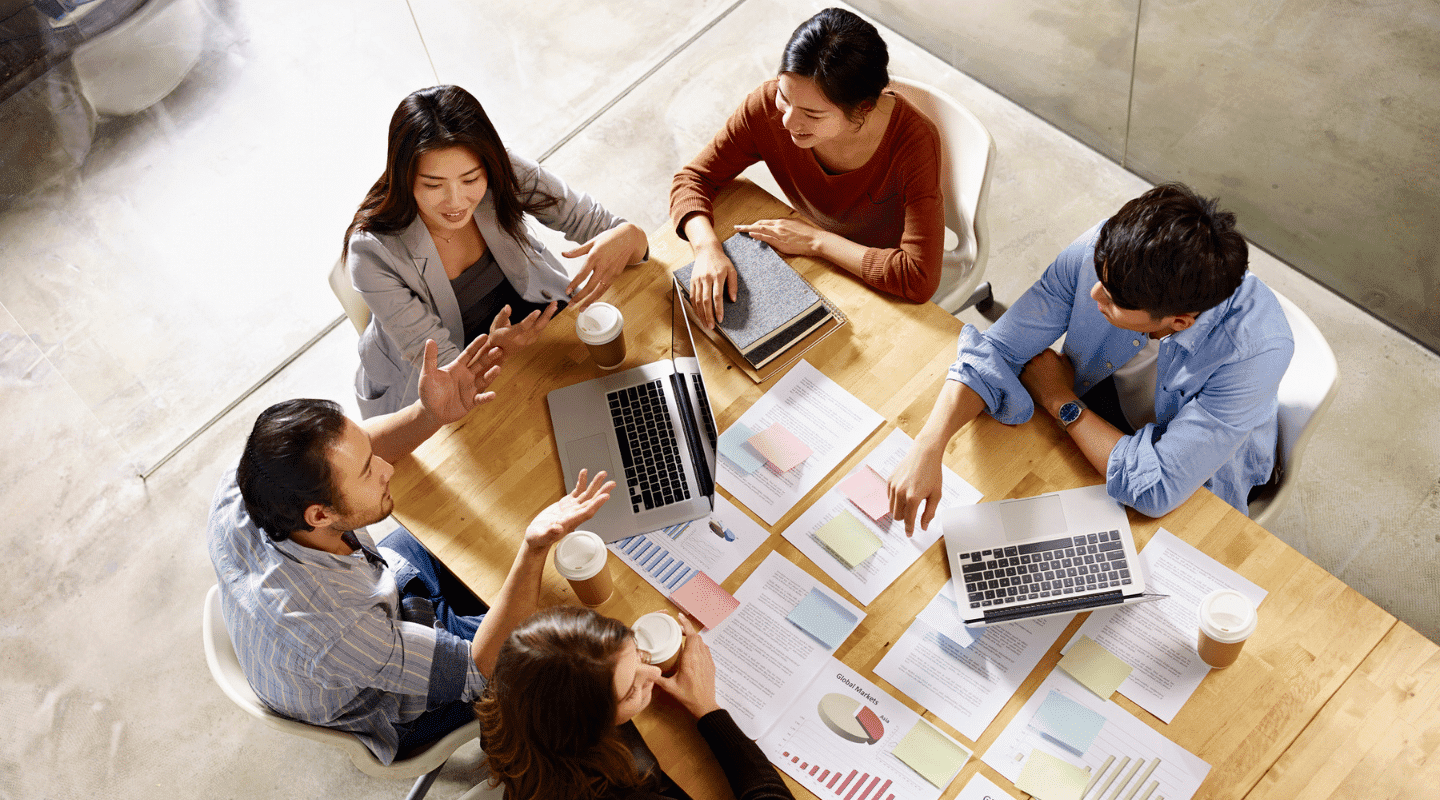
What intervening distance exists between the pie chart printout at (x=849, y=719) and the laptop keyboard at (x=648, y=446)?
1.49ft

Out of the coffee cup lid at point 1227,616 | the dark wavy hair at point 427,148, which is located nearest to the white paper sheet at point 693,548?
the coffee cup lid at point 1227,616

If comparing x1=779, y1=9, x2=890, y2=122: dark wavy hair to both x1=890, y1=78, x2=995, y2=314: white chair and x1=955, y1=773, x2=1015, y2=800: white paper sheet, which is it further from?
x1=955, y1=773, x2=1015, y2=800: white paper sheet

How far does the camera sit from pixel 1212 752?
151cm

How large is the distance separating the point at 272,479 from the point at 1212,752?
1.52 meters

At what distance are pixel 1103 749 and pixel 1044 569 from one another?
290 millimetres

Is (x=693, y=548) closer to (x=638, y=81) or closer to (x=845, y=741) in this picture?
(x=845, y=741)

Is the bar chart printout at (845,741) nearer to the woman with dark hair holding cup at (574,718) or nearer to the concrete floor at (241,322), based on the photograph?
the woman with dark hair holding cup at (574,718)

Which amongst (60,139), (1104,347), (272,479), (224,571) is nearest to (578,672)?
(272,479)

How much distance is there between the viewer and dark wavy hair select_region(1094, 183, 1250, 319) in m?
1.53

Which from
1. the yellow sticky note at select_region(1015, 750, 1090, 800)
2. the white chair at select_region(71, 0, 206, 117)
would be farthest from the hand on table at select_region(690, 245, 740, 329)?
the white chair at select_region(71, 0, 206, 117)

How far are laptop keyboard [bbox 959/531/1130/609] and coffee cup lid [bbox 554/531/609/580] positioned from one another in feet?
2.00

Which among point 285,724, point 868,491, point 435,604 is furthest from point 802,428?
point 285,724

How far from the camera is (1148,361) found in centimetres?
189

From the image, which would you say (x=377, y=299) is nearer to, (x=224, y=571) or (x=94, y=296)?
(x=224, y=571)
